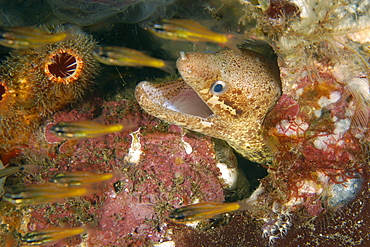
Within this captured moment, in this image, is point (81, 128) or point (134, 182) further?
point (134, 182)

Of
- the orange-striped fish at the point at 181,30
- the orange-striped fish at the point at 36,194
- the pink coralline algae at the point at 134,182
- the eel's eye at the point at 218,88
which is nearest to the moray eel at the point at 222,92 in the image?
the eel's eye at the point at 218,88

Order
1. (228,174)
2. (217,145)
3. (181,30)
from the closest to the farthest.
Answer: (181,30) → (228,174) → (217,145)

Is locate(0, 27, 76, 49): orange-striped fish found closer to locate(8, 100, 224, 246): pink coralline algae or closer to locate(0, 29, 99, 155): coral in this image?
locate(0, 29, 99, 155): coral

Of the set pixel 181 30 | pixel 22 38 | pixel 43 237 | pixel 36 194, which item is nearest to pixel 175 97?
pixel 181 30

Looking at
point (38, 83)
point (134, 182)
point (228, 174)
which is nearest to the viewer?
point (134, 182)

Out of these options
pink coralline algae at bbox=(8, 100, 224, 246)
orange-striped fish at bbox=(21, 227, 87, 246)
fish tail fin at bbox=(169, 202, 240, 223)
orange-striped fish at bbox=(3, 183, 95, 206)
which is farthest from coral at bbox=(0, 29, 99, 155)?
fish tail fin at bbox=(169, 202, 240, 223)

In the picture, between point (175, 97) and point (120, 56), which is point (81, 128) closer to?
point (120, 56)

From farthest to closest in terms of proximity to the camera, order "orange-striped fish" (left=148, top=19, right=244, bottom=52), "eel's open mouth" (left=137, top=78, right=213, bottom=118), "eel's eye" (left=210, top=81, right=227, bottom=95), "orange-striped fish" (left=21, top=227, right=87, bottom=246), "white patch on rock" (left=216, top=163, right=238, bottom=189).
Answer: "white patch on rock" (left=216, top=163, right=238, bottom=189), "eel's open mouth" (left=137, top=78, right=213, bottom=118), "eel's eye" (left=210, top=81, right=227, bottom=95), "orange-striped fish" (left=21, top=227, right=87, bottom=246), "orange-striped fish" (left=148, top=19, right=244, bottom=52)

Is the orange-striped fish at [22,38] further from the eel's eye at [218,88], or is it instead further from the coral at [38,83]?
Result: the eel's eye at [218,88]
